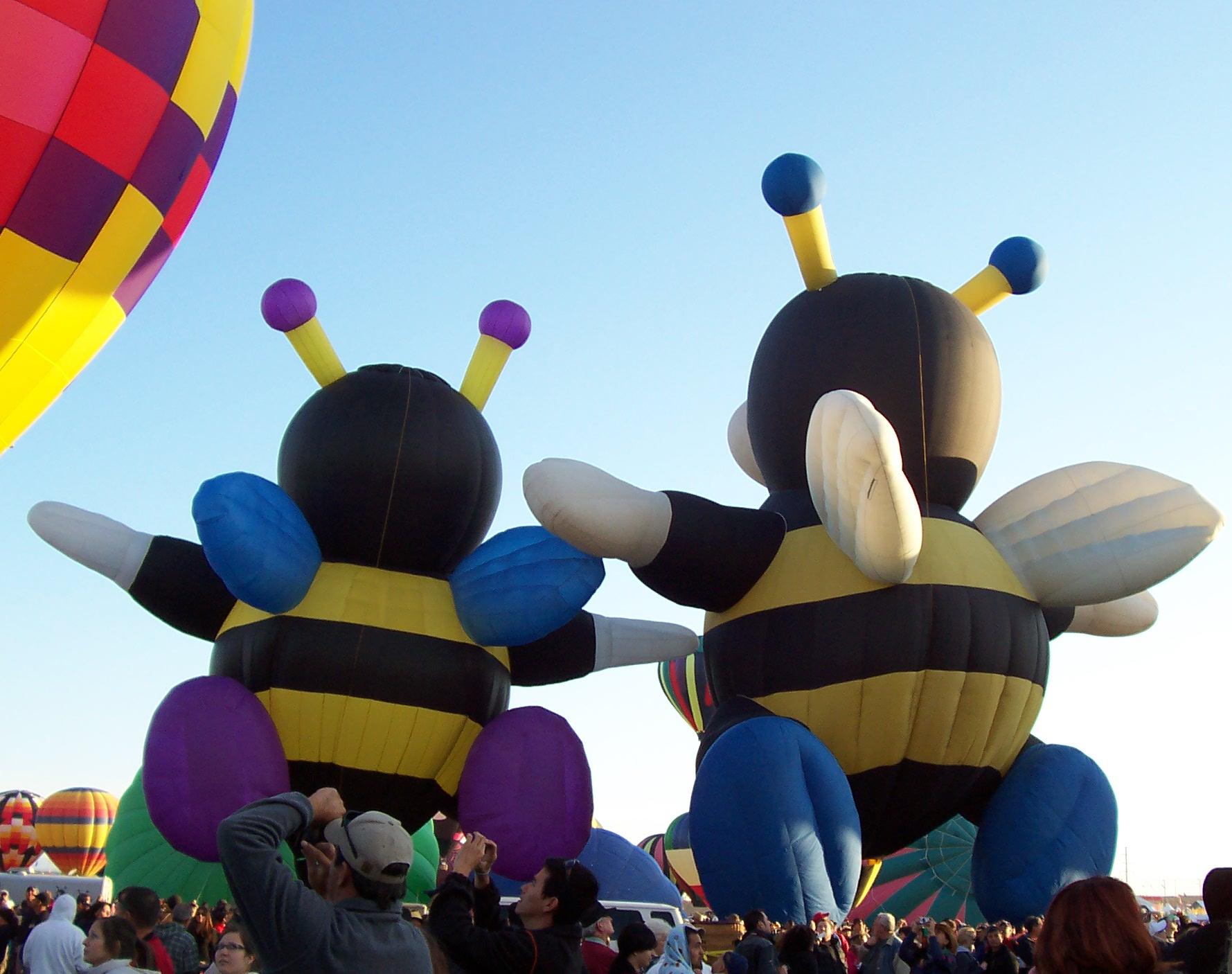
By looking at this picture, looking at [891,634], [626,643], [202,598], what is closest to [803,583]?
[891,634]

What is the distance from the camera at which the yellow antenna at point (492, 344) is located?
10.1m

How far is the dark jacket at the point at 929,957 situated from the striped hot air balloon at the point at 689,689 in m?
9.91

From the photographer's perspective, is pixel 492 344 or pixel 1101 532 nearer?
pixel 1101 532

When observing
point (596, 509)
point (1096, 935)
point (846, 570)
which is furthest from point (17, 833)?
point (1096, 935)

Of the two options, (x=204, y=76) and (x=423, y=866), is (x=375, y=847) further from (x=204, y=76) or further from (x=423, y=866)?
(x=423, y=866)

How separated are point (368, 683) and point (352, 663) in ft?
0.54

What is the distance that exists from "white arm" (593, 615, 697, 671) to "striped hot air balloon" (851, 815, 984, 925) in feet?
8.46

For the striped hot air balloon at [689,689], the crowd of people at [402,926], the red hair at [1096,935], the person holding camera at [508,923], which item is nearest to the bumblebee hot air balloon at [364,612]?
the crowd of people at [402,926]

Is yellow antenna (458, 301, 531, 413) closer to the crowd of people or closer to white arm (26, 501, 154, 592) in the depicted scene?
white arm (26, 501, 154, 592)

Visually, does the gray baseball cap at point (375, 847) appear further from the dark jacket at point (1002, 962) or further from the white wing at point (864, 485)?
the white wing at point (864, 485)

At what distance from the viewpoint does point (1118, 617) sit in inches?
402

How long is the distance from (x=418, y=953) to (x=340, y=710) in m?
6.75

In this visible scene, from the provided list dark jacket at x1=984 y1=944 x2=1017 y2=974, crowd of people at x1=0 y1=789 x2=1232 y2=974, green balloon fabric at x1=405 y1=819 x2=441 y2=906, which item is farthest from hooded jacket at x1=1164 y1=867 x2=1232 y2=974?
green balloon fabric at x1=405 y1=819 x2=441 y2=906

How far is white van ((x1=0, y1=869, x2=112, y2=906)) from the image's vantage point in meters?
9.55
